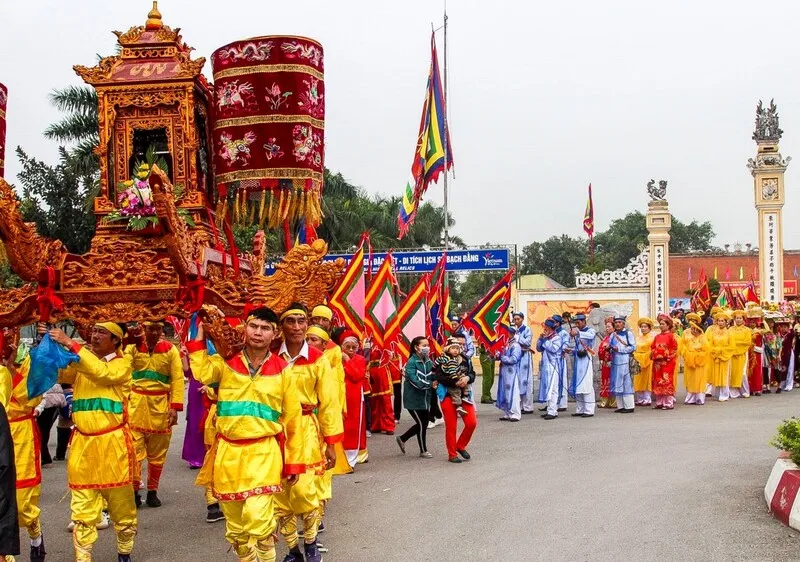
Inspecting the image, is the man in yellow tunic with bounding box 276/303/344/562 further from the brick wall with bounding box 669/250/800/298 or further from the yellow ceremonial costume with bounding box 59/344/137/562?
the brick wall with bounding box 669/250/800/298

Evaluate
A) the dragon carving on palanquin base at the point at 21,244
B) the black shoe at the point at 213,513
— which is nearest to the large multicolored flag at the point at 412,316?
the black shoe at the point at 213,513

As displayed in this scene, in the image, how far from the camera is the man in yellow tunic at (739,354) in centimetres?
1811

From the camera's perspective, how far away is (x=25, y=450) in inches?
248

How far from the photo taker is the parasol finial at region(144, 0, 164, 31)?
7734mm

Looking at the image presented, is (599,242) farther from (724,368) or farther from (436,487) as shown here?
(436,487)

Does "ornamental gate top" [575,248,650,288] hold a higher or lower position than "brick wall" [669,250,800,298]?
lower

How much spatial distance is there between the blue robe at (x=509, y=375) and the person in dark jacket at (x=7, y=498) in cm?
1157

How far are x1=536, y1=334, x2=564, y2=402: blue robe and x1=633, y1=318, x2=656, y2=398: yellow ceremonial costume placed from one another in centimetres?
198

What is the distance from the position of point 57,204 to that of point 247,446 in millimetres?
14341

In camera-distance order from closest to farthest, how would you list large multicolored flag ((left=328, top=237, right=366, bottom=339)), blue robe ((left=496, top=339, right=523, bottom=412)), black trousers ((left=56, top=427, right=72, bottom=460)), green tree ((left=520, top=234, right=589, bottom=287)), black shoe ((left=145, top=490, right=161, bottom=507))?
black shoe ((left=145, top=490, right=161, bottom=507))
large multicolored flag ((left=328, top=237, right=366, bottom=339))
black trousers ((left=56, top=427, right=72, bottom=460))
blue robe ((left=496, top=339, right=523, bottom=412))
green tree ((left=520, top=234, right=589, bottom=287))

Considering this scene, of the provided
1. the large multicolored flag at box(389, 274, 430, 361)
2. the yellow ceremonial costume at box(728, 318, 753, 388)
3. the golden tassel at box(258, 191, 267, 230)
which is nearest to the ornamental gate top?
the yellow ceremonial costume at box(728, 318, 753, 388)

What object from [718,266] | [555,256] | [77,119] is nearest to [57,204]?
[77,119]

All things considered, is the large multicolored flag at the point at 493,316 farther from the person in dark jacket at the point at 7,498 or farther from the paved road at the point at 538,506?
the person in dark jacket at the point at 7,498

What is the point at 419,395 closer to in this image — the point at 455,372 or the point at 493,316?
the point at 455,372
